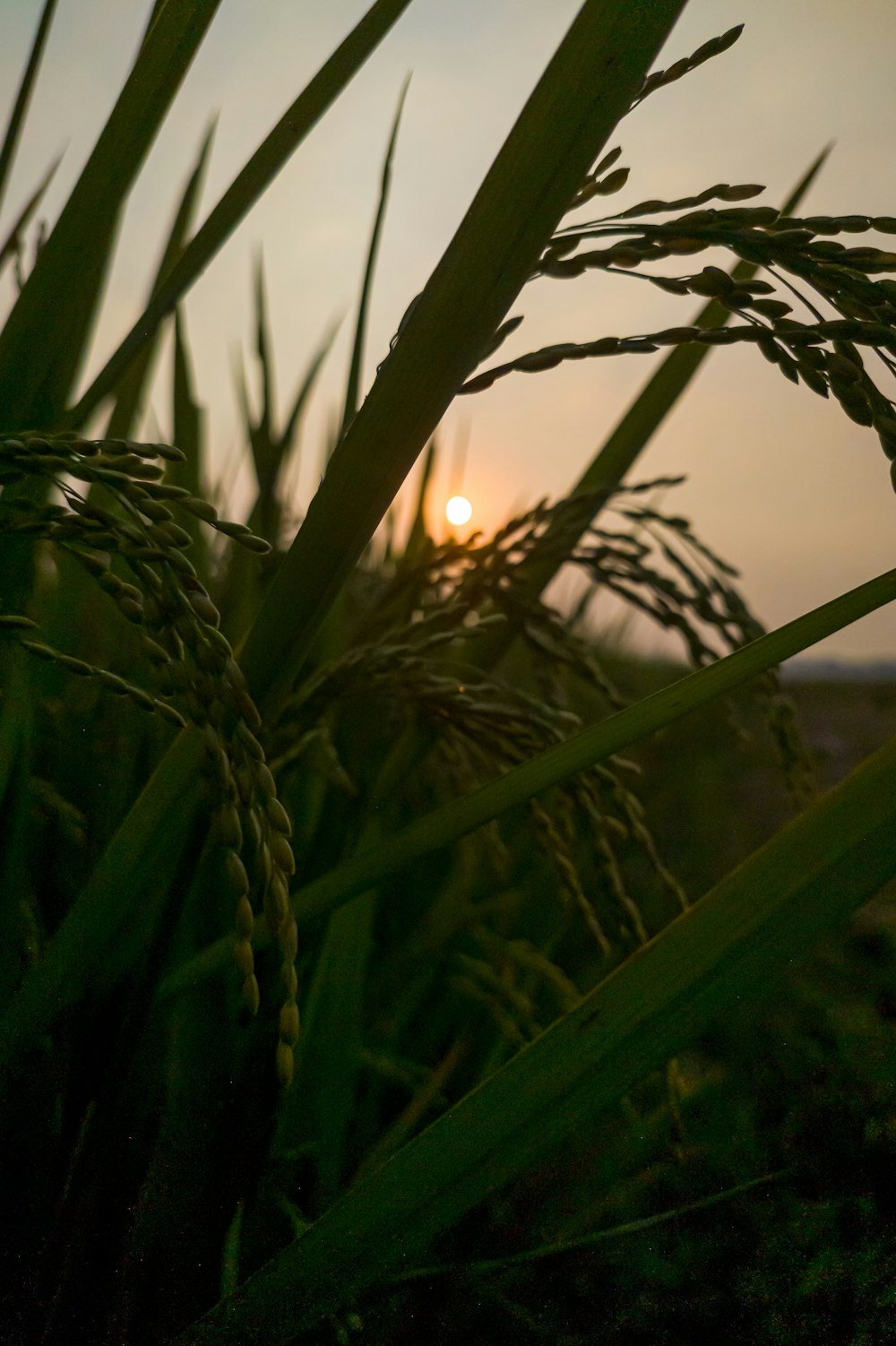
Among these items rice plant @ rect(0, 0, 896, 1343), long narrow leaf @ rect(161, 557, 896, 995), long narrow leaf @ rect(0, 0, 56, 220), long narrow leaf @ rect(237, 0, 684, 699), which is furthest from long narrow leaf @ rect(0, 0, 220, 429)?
long narrow leaf @ rect(161, 557, 896, 995)

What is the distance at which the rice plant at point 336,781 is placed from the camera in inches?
16.1

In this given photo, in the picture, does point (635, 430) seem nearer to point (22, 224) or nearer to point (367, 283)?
point (367, 283)

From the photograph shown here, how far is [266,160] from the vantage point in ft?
1.97

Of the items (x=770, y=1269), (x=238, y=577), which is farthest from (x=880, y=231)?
(x=238, y=577)

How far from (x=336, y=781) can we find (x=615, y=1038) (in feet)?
1.68

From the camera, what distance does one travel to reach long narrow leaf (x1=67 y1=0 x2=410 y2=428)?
0.59m

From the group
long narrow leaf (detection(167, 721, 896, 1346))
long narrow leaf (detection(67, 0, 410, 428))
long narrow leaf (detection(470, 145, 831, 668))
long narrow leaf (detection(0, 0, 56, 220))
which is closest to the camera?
long narrow leaf (detection(167, 721, 896, 1346))

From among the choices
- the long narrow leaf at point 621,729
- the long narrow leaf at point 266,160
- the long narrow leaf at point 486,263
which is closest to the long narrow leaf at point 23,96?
the long narrow leaf at point 266,160

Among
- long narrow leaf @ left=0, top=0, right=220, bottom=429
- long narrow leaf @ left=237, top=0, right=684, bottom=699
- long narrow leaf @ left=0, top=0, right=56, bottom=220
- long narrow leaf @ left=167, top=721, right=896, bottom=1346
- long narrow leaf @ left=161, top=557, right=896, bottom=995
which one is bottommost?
long narrow leaf @ left=167, top=721, right=896, bottom=1346

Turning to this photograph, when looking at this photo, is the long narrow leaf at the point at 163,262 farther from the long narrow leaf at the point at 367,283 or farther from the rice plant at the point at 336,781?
the long narrow leaf at the point at 367,283

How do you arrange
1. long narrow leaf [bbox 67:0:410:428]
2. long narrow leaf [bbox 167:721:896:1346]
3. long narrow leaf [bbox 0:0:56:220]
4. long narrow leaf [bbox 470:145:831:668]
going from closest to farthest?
long narrow leaf [bbox 167:721:896:1346]
long narrow leaf [bbox 67:0:410:428]
long narrow leaf [bbox 0:0:56:220]
long narrow leaf [bbox 470:145:831:668]

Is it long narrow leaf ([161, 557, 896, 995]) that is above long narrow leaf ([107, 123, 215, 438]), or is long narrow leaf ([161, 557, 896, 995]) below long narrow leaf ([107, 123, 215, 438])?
below

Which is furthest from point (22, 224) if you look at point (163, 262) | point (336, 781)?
point (336, 781)

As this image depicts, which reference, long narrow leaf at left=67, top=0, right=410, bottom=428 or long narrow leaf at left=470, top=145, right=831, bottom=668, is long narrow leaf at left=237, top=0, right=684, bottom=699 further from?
long narrow leaf at left=470, top=145, right=831, bottom=668
